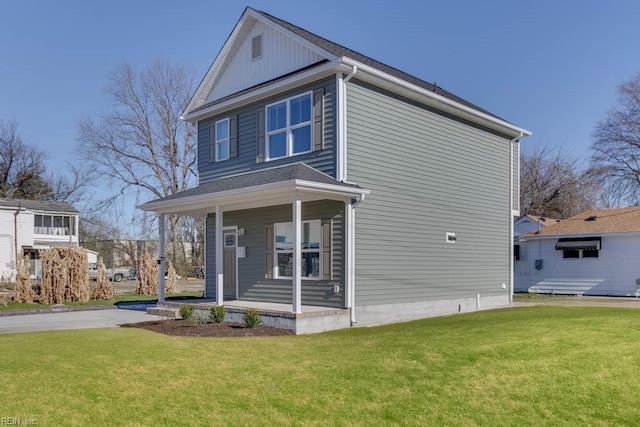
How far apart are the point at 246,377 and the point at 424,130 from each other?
9.62 m

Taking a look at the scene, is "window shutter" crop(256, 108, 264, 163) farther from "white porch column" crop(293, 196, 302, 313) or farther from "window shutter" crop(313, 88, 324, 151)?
"white porch column" crop(293, 196, 302, 313)

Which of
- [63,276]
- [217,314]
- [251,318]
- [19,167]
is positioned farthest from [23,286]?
[19,167]

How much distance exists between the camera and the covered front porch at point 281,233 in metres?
10.7

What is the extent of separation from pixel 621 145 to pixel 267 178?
1187 inches

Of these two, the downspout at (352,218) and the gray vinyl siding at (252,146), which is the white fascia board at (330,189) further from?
the gray vinyl siding at (252,146)

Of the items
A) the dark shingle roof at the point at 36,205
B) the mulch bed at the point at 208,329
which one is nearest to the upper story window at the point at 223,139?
the mulch bed at the point at 208,329

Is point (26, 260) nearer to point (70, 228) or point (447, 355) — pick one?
point (447, 355)

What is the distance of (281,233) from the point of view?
13156 millimetres

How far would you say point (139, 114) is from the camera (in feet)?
118

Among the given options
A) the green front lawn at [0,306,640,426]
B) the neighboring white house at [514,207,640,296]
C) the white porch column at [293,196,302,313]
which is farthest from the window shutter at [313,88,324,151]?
the neighboring white house at [514,207,640,296]

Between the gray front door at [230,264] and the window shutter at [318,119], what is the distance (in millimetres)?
4186

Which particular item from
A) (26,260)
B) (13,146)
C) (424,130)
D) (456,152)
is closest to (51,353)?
(424,130)

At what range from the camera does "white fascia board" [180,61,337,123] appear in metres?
11.7

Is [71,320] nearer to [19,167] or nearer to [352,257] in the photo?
[352,257]
